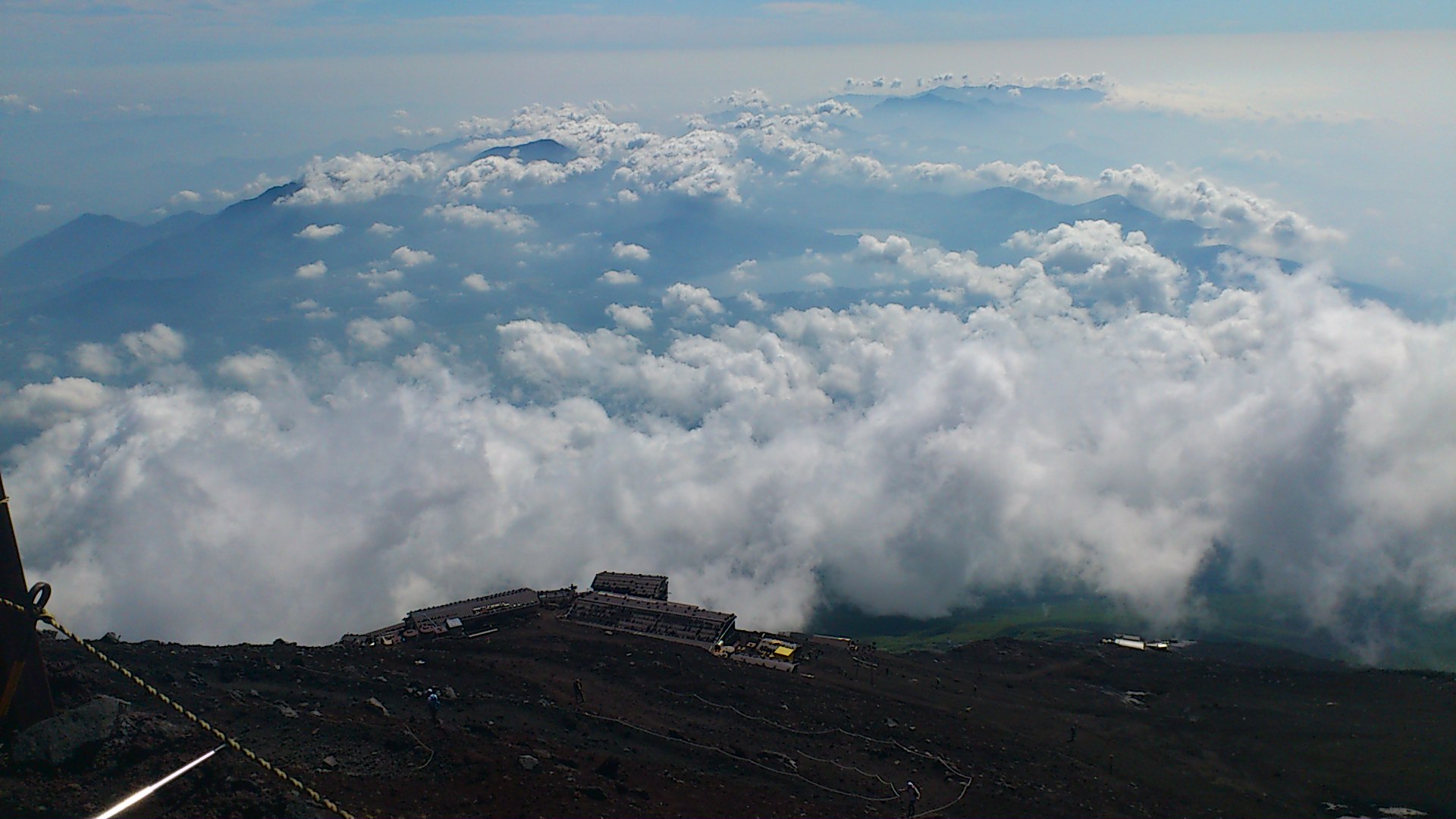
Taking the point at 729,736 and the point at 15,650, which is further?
the point at 729,736

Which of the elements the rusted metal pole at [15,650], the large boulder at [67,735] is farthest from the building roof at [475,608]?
the rusted metal pole at [15,650]

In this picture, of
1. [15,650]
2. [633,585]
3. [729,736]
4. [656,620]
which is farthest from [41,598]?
[633,585]

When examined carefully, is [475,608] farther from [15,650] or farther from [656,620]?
[15,650]

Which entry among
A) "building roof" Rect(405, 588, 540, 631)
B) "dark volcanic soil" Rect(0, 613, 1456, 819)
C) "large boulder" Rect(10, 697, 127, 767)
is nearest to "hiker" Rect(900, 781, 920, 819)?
"dark volcanic soil" Rect(0, 613, 1456, 819)

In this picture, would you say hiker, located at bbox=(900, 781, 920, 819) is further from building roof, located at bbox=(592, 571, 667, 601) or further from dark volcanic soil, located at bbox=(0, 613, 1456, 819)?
building roof, located at bbox=(592, 571, 667, 601)

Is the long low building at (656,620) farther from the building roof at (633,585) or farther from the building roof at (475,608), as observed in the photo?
the building roof at (475,608)

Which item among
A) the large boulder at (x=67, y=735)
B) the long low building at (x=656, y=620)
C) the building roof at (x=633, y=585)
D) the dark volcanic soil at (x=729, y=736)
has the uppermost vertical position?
the building roof at (x=633, y=585)
